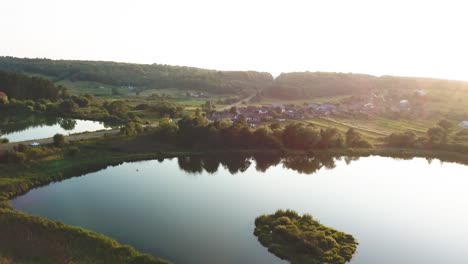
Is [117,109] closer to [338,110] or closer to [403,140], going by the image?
[338,110]

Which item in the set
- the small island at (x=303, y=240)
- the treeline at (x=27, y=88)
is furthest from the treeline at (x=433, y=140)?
the treeline at (x=27, y=88)

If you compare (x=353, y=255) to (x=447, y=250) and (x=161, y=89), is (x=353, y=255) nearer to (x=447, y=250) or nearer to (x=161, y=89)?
(x=447, y=250)

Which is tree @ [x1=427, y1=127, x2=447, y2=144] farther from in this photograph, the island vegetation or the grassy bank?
the grassy bank

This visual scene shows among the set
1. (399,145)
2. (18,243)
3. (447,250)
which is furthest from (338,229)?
(399,145)

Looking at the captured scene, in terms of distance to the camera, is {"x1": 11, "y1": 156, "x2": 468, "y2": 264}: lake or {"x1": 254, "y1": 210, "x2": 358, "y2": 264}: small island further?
{"x1": 11, "y1": 156, "x2": 468, "y2": 264}: lake

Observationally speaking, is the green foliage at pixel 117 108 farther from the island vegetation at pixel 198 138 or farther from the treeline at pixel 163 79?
the treeline at pixel 163 79

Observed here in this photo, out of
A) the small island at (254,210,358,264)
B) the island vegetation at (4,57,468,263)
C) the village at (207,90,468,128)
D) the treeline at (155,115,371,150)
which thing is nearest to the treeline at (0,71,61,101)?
the island vegetation at (4,57,468,263)

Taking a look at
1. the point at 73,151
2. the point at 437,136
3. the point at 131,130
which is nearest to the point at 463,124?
the point at 437,136
